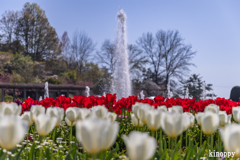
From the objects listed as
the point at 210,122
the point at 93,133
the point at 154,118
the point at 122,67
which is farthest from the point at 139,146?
the point at 122,67

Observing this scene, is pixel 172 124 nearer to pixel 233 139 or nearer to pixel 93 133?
pixel 233 139

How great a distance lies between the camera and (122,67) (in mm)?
22172

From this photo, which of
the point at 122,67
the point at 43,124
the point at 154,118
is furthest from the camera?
the point at 122,67

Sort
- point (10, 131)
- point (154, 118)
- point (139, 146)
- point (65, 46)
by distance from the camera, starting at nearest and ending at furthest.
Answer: point (139, 146) → point (10, 131) → point (154, 118) → point (65, 46)

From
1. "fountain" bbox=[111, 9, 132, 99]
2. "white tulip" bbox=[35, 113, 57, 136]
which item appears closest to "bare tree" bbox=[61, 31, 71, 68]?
"fountain" bbox=[111, 9, 132, 99]

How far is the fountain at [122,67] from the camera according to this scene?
71.4 feet

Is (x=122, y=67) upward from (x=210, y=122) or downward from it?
upward

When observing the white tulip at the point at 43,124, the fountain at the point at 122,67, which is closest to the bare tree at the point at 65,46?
the fountain at the point at 122,67

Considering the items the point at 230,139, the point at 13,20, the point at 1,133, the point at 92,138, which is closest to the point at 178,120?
the point at 230,139

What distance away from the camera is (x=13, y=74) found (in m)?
30.4

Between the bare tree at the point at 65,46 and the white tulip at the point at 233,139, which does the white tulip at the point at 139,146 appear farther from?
the bare tree at the point at 65,46

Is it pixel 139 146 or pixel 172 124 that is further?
pixel 172 124

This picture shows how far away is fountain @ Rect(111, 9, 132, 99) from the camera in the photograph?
21.8 meters

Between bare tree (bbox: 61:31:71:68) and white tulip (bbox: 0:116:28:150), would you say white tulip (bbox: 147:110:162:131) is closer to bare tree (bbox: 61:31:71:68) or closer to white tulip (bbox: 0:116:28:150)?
white tulip (bbox: 0:116:28:150)
